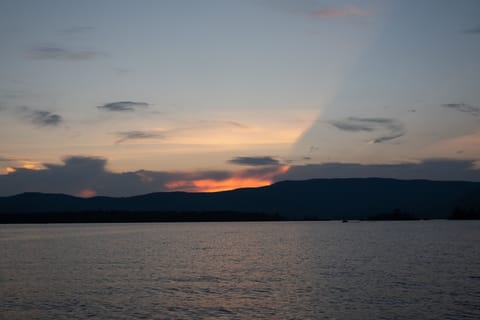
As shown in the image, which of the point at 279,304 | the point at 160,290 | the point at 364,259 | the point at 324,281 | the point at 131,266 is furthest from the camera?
the point at 364,259

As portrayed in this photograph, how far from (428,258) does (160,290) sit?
45.6 meters

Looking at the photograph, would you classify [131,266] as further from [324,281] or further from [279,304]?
[279,304]

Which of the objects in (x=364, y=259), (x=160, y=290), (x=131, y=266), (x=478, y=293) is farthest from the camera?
(x=364, y=259)

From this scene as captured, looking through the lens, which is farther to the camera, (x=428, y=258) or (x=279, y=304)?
(x=428, y=258)

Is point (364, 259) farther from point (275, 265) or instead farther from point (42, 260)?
point (42, 260)

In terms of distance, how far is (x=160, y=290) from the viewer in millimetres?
48250

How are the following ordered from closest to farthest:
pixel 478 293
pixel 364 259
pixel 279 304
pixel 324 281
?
pixel 279 304, pixel 478 293, pixel 324 281, pixel 364 259

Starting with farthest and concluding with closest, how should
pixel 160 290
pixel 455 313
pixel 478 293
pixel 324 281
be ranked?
A: pixel 324 281, pixel 160 290, pixel 478 293, pixel 455 313

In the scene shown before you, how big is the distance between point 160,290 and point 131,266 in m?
22.9

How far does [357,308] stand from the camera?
130ft

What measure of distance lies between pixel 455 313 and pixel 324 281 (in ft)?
57.8

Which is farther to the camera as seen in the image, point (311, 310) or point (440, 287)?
point (440, 287)

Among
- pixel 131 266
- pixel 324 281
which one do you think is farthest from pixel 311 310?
pixel 131 266

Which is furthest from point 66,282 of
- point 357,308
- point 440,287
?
point 440,287
